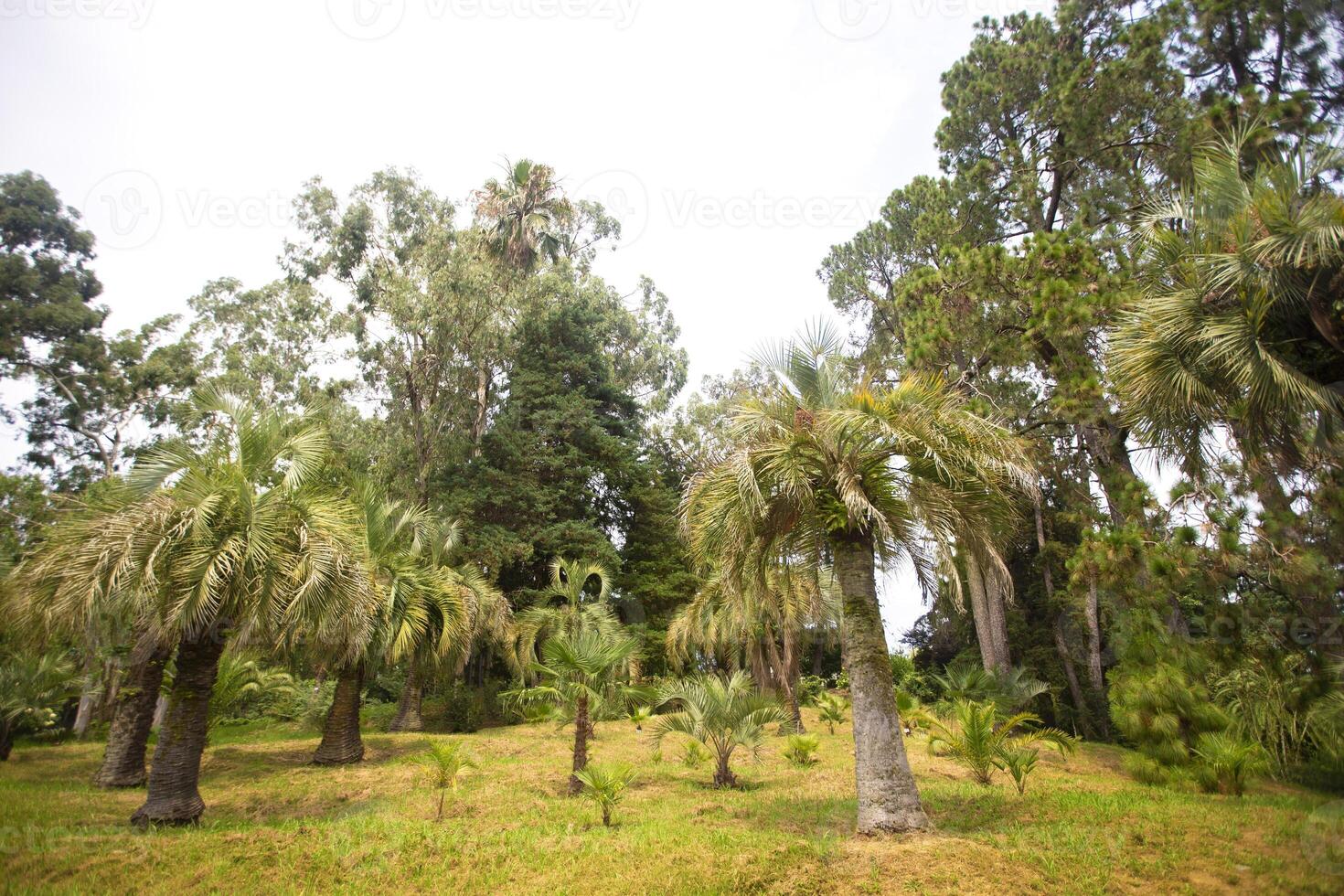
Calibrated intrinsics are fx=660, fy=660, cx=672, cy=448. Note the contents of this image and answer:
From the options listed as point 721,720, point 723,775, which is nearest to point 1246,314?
point 721,720

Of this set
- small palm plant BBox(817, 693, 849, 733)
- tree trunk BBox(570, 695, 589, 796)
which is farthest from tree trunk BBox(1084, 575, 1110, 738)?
tree trunk BBox(570, 695, 589, 796)

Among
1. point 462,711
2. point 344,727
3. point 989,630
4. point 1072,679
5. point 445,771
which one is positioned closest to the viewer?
point 445,771

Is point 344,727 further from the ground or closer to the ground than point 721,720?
closer to the ground

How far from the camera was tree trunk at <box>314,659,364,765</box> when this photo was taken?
1365 centimetres

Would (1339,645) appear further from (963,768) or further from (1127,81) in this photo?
(1127,81)

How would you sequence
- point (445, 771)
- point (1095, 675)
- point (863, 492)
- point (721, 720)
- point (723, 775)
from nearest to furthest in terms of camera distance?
point (863, 492) < point (445, 771) < point (721, 720) < point (723, 775) < point (1095, 675)

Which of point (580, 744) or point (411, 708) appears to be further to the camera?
point (411, 708)

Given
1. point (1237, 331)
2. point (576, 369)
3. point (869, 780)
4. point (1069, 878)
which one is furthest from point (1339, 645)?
point (576, 369)

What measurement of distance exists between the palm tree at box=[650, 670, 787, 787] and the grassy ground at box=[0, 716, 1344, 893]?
73 centimetres

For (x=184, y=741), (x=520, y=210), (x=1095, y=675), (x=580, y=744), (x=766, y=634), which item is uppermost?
(x=520, y=210)

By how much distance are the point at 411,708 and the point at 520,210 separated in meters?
19.5

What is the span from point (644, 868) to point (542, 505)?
1967cm

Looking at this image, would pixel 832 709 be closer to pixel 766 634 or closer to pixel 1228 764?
pixel 766 634

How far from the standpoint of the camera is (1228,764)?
9.21 metres
